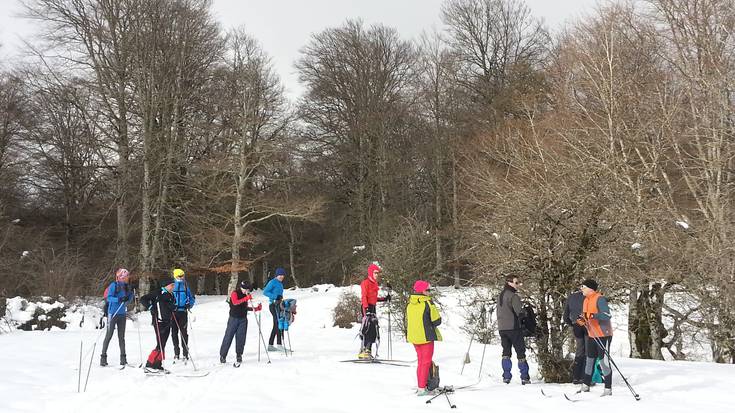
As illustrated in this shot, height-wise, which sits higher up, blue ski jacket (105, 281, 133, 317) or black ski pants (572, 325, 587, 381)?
blue ski jacket (105, 281, 133, 317)

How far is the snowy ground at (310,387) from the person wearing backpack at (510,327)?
26 cm

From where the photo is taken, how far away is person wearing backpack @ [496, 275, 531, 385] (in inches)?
356

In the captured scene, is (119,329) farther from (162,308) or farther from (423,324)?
(423,324)

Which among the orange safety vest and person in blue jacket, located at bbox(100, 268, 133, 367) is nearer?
the orange safety vest

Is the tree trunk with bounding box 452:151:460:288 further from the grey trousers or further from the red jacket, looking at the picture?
the grey trousers

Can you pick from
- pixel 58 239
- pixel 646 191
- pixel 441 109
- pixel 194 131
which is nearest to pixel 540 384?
pixel 646 191

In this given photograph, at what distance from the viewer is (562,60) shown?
22.1m

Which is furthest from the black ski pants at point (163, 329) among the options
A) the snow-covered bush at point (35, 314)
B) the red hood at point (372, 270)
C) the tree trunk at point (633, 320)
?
the tree trunk at point (633, 320)

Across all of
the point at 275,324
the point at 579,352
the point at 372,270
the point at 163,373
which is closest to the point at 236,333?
the point at 163,373

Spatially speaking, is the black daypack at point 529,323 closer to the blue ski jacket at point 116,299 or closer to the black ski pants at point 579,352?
the black ski pants at point 579,352

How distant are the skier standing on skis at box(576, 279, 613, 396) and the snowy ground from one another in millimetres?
354

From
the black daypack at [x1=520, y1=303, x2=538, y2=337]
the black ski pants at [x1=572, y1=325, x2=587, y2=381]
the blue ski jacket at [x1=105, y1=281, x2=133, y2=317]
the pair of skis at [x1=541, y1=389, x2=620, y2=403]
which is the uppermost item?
the blue ski jacket at [x1=105, y1=281, x2=133, y2=317]

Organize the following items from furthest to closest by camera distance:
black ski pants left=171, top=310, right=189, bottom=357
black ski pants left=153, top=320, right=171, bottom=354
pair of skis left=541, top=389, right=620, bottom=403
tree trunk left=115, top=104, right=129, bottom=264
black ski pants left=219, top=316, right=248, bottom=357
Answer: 1. tree trunk left=115, top=104, right=129, bottom=264
2. black ski pants left=171, top=310, right=189, bottom=357
3. black ski pants left=219, top=316, right=248, bottom=357
4. black ski pants left=153, top=320, right=171, bottom=354
5. pair of skis left=541, top=389, right=620, bottom=403

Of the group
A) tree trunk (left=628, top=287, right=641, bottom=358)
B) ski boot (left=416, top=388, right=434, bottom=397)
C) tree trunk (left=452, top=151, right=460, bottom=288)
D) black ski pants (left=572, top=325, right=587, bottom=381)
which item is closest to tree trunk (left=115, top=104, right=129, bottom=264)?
tree trunk (left=452, top=151, right=460, bottom=288)
